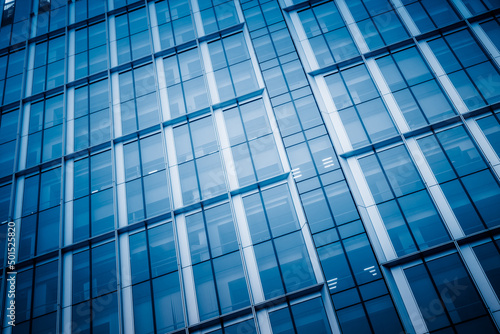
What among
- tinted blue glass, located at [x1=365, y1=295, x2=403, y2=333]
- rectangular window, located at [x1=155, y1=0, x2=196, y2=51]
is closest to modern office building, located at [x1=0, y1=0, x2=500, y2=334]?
tinted blue glass, located at [x1=365, y1=295, x2=403, y2=333]

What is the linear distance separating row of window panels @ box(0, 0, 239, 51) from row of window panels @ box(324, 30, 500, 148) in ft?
33.3

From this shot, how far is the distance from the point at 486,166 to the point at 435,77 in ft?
19.5

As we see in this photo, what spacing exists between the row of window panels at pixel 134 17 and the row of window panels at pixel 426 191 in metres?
15.5

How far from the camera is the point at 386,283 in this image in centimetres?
1688

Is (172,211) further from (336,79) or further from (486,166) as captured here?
(486,166)

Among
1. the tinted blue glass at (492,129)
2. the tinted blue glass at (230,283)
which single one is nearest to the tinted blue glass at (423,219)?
the tinted blue glass at (492,129)

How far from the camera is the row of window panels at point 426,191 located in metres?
17.4

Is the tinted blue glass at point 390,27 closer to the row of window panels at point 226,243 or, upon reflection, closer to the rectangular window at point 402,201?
the rectangular window at point 402,201

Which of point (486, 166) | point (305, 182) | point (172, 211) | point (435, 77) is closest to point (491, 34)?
point (435, 77)

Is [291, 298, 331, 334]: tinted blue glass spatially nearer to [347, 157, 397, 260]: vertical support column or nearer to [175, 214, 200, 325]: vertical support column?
[347, 157, 397, 260]: vertical support column

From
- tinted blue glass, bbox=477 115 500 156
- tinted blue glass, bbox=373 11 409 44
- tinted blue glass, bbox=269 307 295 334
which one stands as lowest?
tinted blue glass, bbox=269 307 295 334

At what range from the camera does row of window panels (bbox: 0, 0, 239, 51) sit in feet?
90.7

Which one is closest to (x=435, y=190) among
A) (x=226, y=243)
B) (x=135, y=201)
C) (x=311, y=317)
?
(x=311, y=317)

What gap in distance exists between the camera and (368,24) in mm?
24312
